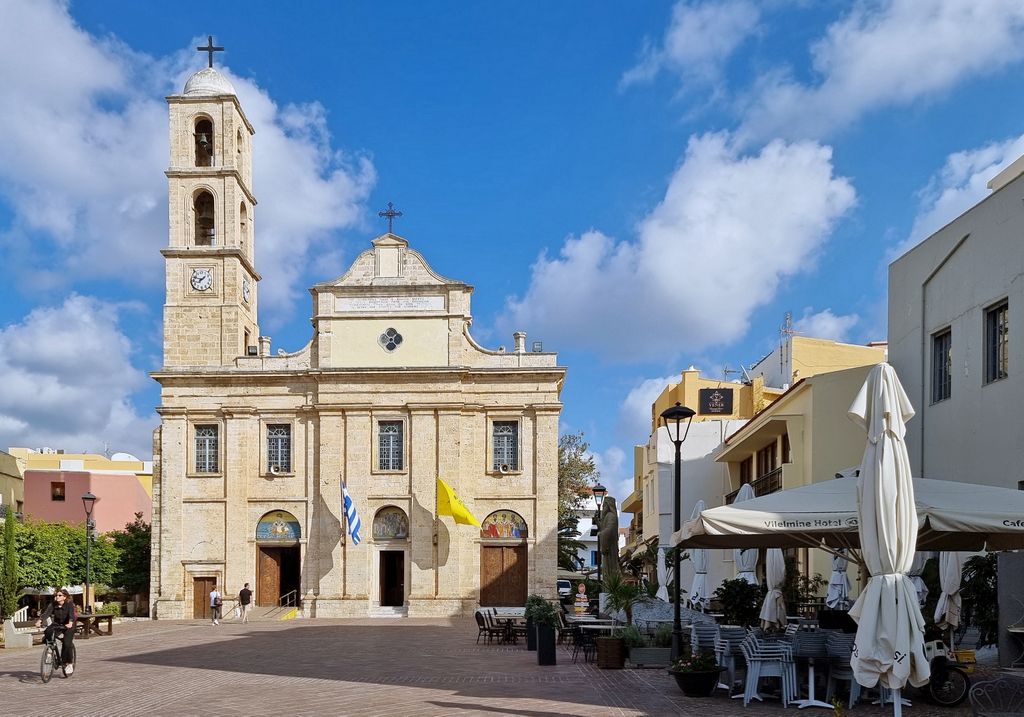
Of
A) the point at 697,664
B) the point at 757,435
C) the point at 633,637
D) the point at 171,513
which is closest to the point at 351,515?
the point at 171,513

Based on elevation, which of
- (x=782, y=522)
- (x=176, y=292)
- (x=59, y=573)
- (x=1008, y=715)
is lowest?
(x=59, y=573)

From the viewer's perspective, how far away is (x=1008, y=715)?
32.1ft

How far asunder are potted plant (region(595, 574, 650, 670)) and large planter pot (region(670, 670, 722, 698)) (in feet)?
13.2

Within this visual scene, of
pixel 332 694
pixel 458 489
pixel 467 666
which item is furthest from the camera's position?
pixel 458 489

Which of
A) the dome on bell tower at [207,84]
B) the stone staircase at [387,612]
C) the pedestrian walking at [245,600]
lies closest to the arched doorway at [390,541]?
the stone staircase at [387,612]

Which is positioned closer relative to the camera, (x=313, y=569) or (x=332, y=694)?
(x=332, y=694)

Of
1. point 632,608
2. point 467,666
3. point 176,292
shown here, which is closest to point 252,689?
point 467,666

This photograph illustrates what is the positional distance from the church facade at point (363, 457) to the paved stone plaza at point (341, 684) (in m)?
13.1

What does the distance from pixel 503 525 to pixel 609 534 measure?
42.3ft

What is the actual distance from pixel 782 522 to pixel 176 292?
32.4 m

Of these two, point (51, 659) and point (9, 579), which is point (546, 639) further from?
point (9, 579)

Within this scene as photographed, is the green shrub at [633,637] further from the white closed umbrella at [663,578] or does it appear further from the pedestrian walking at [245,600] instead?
the pedestrian walking at [245,600]

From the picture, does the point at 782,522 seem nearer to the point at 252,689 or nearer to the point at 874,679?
the point at 874,679

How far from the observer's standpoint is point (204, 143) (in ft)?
138
